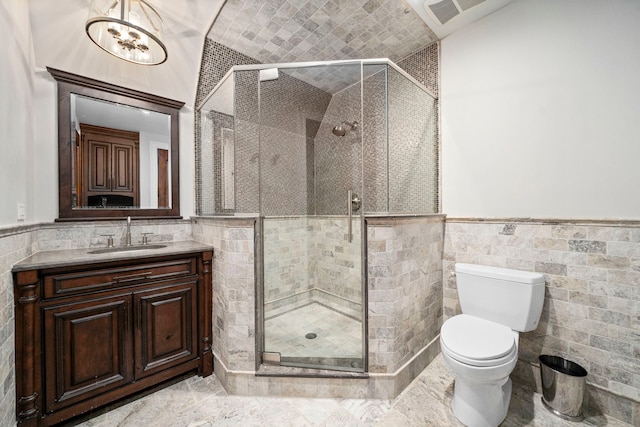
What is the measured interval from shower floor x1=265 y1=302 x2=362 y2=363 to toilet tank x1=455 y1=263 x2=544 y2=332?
2.76 ft

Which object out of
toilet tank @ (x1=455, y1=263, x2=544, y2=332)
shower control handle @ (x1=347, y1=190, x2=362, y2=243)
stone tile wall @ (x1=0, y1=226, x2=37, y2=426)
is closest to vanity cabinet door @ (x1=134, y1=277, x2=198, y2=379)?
stone tile wall @ (x1=0, y1=226, x2=37, y2=426)

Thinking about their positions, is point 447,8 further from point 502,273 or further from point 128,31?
point 128,31

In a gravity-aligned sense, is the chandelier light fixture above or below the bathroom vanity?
above

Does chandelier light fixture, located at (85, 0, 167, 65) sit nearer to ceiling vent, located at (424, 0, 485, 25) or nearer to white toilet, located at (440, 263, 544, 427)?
ceiling vent, located at (424, 0, 485, 25)

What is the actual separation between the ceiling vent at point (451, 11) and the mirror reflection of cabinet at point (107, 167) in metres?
2.48

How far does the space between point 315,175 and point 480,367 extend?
6.13ft

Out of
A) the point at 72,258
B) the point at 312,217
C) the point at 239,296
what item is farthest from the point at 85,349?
the point at 312,217

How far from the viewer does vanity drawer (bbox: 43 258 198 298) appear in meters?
1.33

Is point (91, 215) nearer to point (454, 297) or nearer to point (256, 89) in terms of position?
point (256, 89)

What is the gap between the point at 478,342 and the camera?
55.0 inches

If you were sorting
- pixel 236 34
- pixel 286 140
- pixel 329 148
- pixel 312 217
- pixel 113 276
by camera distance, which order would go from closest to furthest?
1. pixel 113 276
2. pixel 236 34
3. pixel 286 140
4. pixel 329 148
5. pixel 312 217

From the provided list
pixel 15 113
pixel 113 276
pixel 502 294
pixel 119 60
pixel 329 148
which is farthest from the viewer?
pixel 329 148

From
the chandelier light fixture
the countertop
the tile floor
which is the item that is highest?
the chandelier light fixture

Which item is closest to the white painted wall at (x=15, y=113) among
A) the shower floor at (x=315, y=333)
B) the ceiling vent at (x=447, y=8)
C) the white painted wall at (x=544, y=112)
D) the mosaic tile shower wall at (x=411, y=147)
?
the shower floor at (x=315, y=333)
